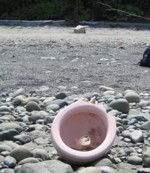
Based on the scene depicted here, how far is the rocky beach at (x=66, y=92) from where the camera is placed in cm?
446

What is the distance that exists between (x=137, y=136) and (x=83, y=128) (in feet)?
1.74

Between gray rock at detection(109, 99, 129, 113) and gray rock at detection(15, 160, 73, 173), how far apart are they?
2014 mm

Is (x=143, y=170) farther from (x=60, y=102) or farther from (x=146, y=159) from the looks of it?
(x=60, y=102)

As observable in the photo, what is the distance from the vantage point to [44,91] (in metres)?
7.28

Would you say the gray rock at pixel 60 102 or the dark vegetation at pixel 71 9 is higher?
the gray rock at pixel 60 102

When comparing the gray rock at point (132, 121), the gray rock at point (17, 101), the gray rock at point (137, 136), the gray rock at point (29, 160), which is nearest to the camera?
the gray rock at point (29, 160)

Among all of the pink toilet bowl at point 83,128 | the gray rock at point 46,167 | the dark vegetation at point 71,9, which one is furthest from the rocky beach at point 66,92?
the dark vegetation at point 71,9

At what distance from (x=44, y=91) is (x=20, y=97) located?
611mm

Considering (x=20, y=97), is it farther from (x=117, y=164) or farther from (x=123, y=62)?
(x=123, y=62)

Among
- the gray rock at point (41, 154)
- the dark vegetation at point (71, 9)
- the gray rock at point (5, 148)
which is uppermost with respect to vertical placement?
the gray rock at point (41, 154)

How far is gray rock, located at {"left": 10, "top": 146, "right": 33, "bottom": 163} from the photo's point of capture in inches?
174

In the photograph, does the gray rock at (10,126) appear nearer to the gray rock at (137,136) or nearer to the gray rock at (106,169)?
the gray rock at (137,136)

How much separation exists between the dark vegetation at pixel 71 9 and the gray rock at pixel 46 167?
13434mm

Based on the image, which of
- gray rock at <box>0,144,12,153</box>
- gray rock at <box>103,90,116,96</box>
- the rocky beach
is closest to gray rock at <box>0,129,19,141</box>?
the rocky beach
